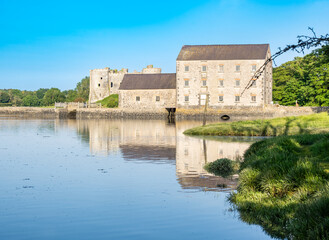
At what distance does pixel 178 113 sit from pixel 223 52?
44.5ft

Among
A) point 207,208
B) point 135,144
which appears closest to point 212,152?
point 135,144

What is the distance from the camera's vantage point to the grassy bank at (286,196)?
26.6 ft

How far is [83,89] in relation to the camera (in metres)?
168

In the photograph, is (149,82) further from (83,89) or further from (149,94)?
(83,89)

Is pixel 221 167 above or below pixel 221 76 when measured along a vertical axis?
below

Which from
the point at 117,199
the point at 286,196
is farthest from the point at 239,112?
the point at 286,196

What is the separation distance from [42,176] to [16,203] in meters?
4.85

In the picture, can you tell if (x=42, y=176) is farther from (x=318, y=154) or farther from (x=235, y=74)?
(x=235, y=74)

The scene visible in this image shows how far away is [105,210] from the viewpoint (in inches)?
445

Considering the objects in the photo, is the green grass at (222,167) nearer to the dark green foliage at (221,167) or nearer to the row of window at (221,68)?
the dark green foliage at (221,167)

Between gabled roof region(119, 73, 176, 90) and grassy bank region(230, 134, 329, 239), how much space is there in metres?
67.8

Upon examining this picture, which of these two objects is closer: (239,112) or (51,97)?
(239,112)

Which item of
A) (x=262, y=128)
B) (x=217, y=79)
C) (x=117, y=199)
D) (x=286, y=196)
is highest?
(x=217, y=79)

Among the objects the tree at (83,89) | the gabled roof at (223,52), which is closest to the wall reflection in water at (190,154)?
the gabled roof at (223,52)
